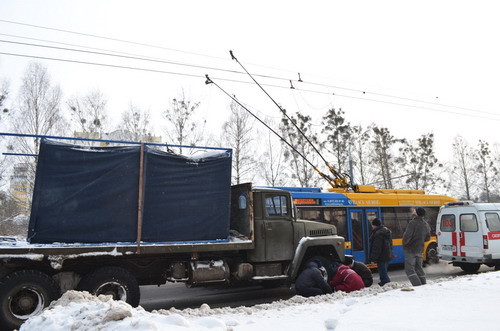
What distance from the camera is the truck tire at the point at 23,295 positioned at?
5945 millimetres

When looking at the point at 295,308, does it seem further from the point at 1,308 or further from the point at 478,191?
the point at 478,191

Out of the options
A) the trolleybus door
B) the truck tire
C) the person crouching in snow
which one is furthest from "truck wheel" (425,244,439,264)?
the truck tire

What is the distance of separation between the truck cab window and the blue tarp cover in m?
1.27

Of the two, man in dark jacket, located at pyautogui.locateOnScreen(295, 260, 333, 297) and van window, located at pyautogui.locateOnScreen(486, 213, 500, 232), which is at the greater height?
van window, located at pyautogui.locateOnScreen(486, 213, 500, 232)

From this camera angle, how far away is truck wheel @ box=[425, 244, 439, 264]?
14.5 meters

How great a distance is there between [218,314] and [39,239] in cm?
339

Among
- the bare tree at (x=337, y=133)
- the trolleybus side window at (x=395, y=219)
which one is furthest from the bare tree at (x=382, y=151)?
the trolleybus side window at (x=395, y=219)

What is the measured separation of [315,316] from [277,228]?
13.6ft

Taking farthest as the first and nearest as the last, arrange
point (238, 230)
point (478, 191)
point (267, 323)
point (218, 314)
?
point (478, 191)
point (238, 230)
point (218, 314)
point (267, 323)

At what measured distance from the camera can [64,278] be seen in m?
6.75

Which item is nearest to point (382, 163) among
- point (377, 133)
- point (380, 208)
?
point (377, 133)

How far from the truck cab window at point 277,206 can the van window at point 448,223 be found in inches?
274

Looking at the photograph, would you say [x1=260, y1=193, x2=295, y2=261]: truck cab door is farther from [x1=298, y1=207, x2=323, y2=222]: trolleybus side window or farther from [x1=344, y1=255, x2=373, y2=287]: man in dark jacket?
[x1=298, y1=207, x2=323, y2=222]: trolleybus side window

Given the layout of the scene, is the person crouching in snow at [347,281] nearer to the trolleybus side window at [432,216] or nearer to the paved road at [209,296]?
the paved road at [209,296]
